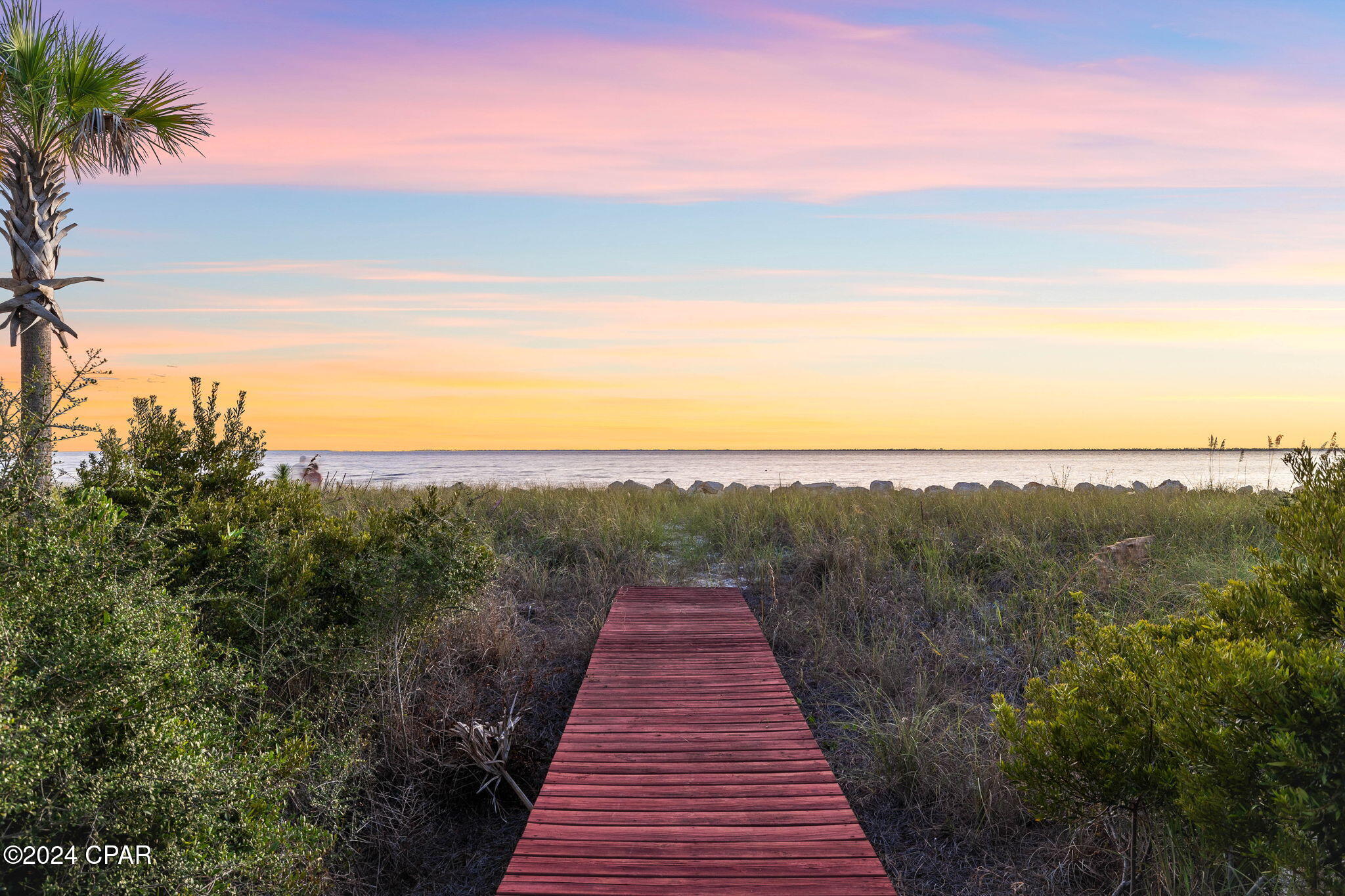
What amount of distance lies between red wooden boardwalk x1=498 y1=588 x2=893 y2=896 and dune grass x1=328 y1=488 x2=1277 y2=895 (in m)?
0.96

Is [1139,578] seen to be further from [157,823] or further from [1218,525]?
[157,823]

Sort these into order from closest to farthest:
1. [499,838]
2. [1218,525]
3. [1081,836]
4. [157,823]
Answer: [157,823] < [1081,836] < [499,838] < [1218,525]

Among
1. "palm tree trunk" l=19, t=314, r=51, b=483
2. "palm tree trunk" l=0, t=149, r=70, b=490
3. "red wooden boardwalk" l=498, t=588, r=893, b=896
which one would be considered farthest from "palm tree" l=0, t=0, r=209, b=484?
"red wooden boardwalk" l=498, t=588, r=893, b=896

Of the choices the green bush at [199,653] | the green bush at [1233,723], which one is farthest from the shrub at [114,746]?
the green bush at [1233,723]

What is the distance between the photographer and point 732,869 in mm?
3539

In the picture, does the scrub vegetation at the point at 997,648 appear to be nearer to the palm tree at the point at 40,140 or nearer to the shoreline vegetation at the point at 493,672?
the shoreline vegetation at the point at 493,672

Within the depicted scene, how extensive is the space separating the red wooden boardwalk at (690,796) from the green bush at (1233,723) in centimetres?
108

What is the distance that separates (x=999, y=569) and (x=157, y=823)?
8.62 m

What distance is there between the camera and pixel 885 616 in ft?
27.2

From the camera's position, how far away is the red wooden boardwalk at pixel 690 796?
3471 millimetres

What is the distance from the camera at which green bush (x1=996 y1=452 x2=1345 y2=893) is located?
288 centimetres

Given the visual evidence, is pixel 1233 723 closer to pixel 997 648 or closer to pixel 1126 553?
pixel 997 648

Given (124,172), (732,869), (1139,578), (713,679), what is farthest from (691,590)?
(124,172)

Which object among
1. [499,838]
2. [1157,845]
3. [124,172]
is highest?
[124,172]
